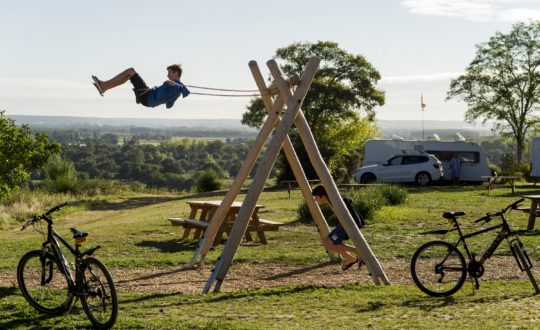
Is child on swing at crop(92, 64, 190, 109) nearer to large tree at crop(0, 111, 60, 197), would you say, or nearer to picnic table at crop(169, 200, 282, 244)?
picnic table at crop(169, 200, 282, 244)

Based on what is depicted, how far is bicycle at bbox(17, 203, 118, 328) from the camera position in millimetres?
7520

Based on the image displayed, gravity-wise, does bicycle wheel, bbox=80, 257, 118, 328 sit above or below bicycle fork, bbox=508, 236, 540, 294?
below

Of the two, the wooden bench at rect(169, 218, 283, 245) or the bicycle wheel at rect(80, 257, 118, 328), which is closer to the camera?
the bicycle wheel at rect(80, 257, 118, 328)

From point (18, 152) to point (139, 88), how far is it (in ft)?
65.4

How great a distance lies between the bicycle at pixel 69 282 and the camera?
24.7ft

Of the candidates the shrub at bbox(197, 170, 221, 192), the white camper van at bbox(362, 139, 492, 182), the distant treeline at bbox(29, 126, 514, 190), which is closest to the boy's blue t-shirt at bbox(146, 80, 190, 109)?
the white camper van at bbox(362, 139, 492, 182)

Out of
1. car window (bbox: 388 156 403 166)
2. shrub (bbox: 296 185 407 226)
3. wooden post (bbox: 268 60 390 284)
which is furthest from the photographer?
car window (bbox: 388 156 403 166)

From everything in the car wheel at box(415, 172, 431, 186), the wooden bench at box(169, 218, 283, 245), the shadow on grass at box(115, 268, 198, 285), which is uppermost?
the car wheel at box(415, 172, 431, 186)

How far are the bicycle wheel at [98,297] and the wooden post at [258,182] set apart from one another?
1958 mm

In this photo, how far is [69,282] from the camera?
7984mm

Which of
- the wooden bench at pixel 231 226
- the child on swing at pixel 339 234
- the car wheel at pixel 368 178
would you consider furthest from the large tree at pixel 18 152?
the child on swing at pixel 339 234

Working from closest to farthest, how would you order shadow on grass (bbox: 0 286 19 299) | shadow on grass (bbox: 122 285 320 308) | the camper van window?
shadow on grass (bbox: 122 285 320 308)
shadow on grass (bbox: 0 286 19 299)
the camper van window

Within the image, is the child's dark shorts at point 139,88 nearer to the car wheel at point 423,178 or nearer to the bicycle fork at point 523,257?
the bicycle fork at point 523,257

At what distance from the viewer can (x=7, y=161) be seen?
27.5m
